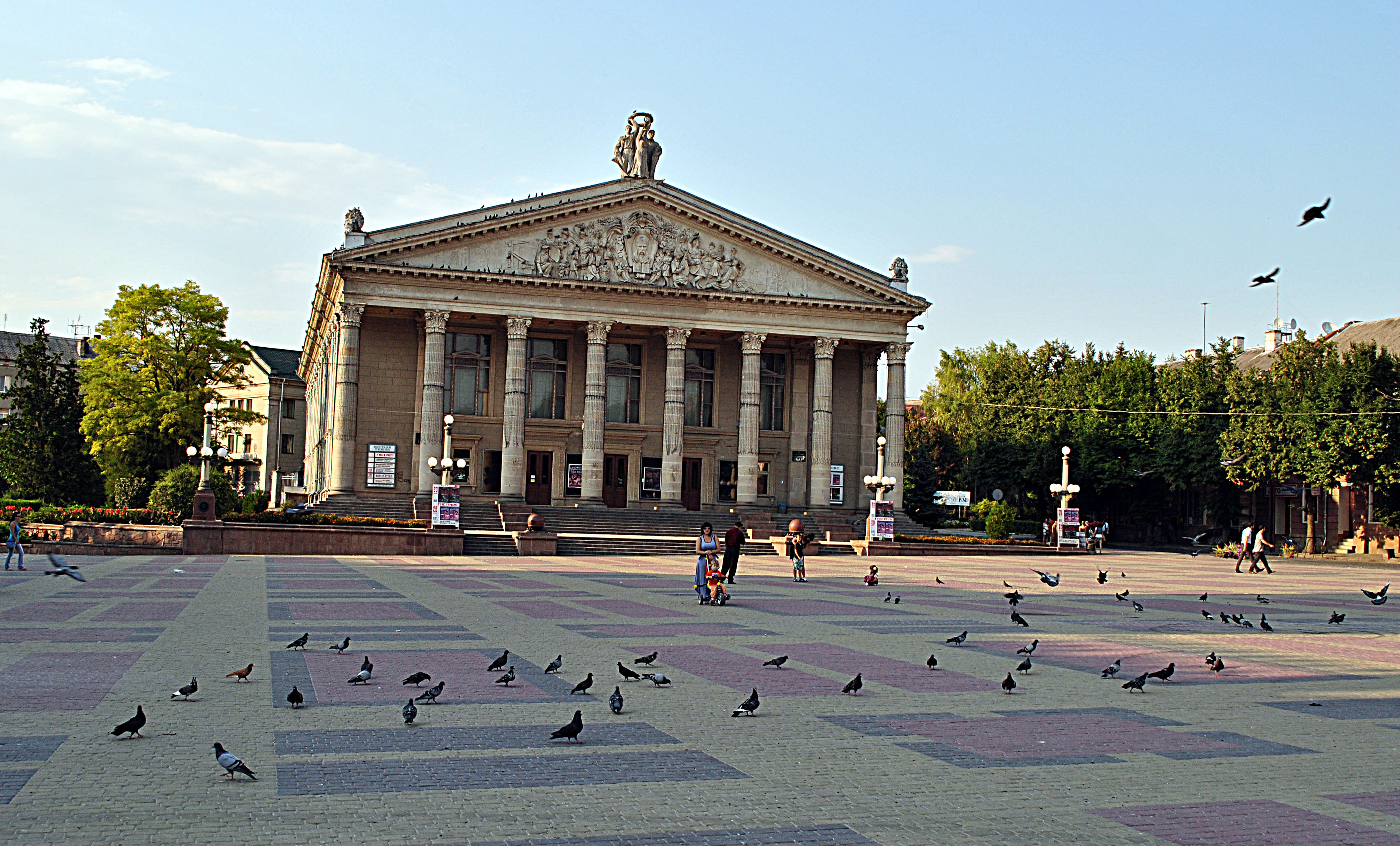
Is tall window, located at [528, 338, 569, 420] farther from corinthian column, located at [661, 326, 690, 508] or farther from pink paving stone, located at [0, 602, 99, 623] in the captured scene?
pink paving stone, located at [0, 602, 99, 623]

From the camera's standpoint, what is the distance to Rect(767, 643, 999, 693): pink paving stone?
1377cm

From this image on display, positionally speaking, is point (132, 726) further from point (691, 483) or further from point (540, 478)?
point (691, 483)

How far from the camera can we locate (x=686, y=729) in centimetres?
1100

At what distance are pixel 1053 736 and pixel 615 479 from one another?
173 ft

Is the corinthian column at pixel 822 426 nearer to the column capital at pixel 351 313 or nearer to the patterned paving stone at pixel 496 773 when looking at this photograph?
the column capital at pixel 351 313

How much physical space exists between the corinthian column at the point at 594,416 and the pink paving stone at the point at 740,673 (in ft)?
139

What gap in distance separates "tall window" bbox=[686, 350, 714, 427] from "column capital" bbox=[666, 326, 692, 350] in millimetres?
4062

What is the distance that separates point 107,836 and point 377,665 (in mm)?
7093

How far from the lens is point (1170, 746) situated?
10.7m

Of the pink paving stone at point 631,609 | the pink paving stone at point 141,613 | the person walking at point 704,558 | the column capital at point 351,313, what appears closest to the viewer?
the pink paving stone at point 141,613

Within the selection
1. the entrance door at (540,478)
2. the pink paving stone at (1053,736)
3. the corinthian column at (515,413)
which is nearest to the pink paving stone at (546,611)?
the pink paving stone at (1053,736)

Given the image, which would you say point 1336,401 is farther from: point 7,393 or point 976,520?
point 7,393

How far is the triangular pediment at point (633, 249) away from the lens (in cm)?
5684

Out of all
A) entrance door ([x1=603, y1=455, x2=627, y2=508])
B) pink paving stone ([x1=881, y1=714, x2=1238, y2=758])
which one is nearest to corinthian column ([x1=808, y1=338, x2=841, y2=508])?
entrance door ([x1=603, y1=455, x2=627, y2=508])
